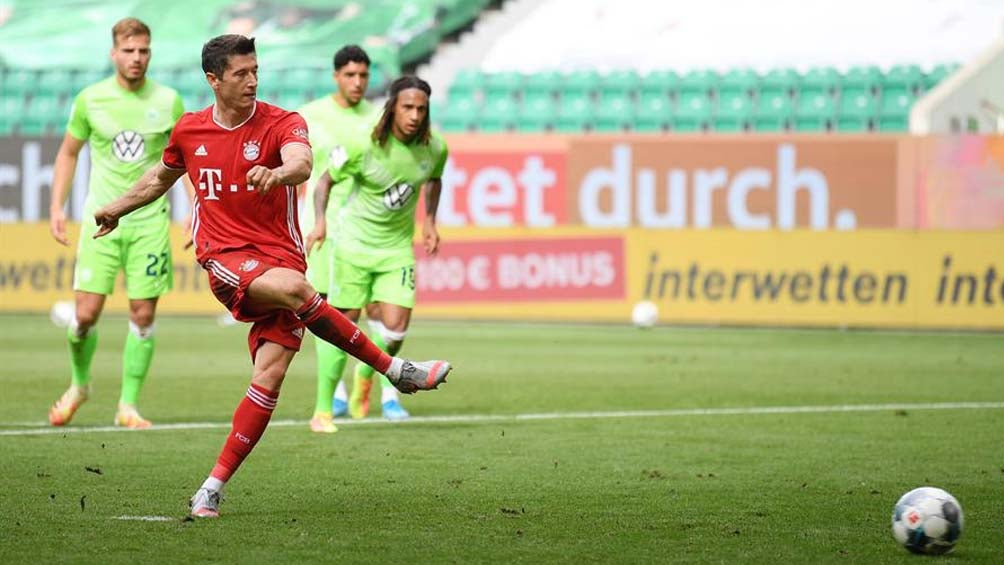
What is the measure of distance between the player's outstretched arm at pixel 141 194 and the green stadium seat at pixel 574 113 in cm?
1964

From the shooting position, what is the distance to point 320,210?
1049 centimetres

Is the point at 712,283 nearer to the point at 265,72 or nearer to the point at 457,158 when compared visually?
the point at 457,158

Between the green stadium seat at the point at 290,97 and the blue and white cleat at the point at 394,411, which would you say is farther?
the green stadium seat at the point at 290,97

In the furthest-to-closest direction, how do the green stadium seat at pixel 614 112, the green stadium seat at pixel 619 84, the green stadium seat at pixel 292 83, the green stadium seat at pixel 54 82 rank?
the green stadium seat at pixel 54 82 → the green stadium seat at pixel 292 83 → the green stadium seat at pixel 614 112 → the green stadium seat at pixel 619 84

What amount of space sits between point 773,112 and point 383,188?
52.7ft

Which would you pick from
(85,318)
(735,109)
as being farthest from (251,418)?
(735,109)

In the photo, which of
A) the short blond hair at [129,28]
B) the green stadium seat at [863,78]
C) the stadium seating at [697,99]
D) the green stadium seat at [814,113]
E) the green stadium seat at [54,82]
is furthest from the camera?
the green stadium seat at [54,82]

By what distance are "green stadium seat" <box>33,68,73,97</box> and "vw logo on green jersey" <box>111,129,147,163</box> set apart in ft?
61.5

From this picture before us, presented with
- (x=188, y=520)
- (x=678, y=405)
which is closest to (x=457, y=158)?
(x=678, y=405)

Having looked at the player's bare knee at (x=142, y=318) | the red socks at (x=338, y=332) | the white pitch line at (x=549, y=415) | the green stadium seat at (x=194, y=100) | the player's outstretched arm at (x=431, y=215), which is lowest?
the white pitch line at (x=549, y=415)

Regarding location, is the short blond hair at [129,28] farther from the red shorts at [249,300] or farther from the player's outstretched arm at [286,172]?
the player's outstretched arm at [286,172]

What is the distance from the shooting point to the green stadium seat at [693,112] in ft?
85.7

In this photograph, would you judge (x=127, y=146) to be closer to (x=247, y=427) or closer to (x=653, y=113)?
(x=247, y=427)

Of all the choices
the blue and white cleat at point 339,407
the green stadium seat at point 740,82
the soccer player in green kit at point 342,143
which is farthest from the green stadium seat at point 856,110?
the blue and white cleat at point 339,407
